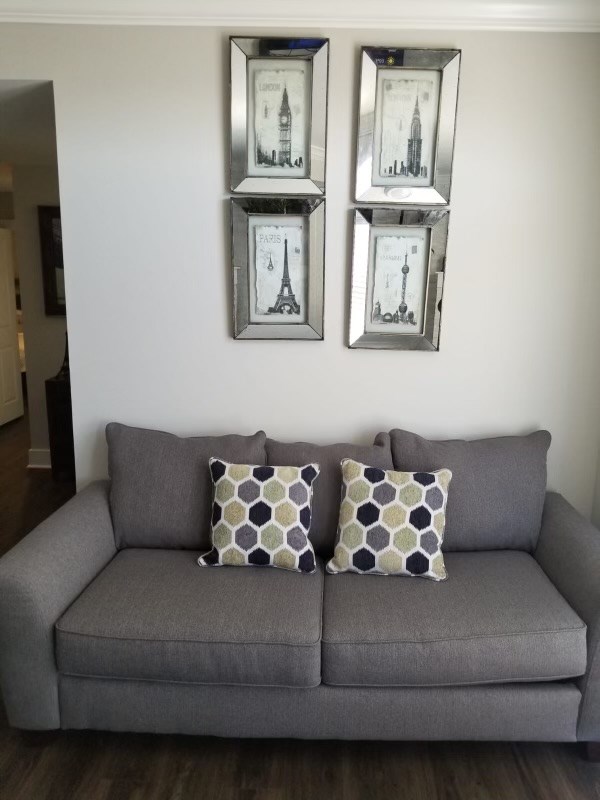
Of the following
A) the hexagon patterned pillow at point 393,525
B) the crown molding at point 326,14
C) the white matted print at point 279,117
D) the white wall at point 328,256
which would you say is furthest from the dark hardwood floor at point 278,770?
the crown molding at point 326,14

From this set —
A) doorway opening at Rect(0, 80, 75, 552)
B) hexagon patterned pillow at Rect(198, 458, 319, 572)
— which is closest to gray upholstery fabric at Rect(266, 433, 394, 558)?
hexagon patterned pillow at Rect(198, 458, 319, 572)

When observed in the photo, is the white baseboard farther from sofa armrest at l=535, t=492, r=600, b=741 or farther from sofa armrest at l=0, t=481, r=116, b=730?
sofa armrest at l=535, t=492, r=600, b=741

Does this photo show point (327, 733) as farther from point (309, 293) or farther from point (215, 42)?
point (215, 42)

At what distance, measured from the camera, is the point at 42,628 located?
1833 mm

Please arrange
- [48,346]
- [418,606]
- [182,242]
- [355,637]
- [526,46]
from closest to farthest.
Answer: [355,637]
[418,606]
[526,46]
[182,242]
[48,346]

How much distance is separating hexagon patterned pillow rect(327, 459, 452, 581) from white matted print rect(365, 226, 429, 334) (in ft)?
2.28

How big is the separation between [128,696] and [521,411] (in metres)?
1.92

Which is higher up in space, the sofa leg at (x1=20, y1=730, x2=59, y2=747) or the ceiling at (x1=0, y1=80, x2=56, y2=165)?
the ceiling at (x1=0, y1=80, x2=56, y2=165)

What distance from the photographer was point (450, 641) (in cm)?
182

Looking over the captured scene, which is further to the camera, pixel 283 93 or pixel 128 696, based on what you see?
pixel 283 93

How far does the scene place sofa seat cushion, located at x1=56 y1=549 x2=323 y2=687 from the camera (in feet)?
5.93

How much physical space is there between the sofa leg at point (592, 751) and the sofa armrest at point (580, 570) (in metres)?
0.04

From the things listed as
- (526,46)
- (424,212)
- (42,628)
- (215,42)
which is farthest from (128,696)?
(526,46)

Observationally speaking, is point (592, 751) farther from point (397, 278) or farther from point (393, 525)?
point (397, 278)
